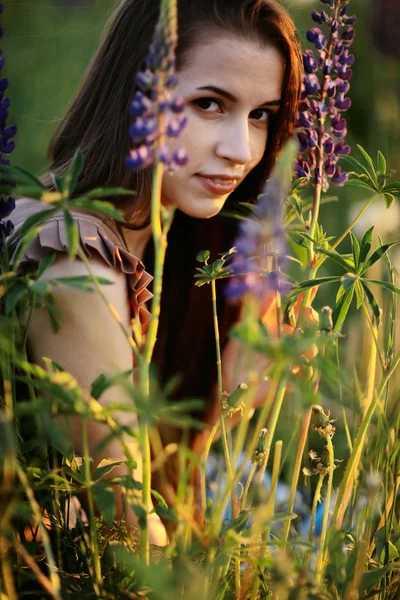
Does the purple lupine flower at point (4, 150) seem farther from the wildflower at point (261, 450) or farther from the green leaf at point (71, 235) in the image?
the wildflower at point (261, 450)

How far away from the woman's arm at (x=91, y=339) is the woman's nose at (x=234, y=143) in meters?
0.27

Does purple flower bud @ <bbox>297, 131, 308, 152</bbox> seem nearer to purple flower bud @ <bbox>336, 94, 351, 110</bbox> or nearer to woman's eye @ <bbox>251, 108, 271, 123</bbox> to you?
purple flower bud @ <bbox>336, 94, 351, 110</bbox>

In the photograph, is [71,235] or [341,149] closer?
[71,235]

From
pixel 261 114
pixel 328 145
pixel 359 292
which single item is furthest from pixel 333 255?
pixel 261 114

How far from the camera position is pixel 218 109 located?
133 centimetres

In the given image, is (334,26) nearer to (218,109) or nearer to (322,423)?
(218,109)

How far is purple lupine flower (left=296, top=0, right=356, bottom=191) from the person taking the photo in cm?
112

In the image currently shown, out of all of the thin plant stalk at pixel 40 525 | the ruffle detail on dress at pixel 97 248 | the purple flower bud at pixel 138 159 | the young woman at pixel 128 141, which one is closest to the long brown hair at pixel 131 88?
the young woman at pixel 128 141

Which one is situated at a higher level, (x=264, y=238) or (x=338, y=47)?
(x=338, y=47)

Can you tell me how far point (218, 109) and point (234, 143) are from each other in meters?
0.08

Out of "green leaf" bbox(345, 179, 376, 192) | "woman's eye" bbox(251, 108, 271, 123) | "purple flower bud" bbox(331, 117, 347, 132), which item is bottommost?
"green leaf" bbox(345, 179, 376, 192)

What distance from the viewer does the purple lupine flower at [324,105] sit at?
1.12m

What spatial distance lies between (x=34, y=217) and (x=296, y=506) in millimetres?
1126

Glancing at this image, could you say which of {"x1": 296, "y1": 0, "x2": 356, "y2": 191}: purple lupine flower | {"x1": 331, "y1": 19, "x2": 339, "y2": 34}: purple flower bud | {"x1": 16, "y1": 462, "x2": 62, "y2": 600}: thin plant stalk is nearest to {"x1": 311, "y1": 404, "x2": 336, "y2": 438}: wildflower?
{"x1": 296, "y1": 0, "x2": 356, "y2": 191}: purple lupine flower
